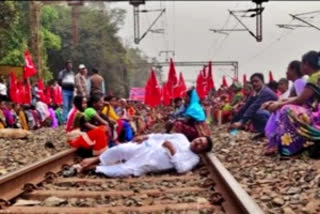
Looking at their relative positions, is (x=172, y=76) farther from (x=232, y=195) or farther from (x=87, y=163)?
(x=232, y=195)

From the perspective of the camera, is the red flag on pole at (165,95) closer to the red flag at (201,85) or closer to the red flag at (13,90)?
the red flag at (201,85)

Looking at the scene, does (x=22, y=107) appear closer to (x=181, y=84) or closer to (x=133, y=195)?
(x=181, y=84)

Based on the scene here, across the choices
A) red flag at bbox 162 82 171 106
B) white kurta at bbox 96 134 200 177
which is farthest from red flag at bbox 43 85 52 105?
white kurta at bbox 96 134 200 177

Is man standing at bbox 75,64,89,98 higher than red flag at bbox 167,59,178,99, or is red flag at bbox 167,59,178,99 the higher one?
man standing at bbox 75,64,89,98

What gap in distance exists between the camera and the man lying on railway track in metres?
5.95

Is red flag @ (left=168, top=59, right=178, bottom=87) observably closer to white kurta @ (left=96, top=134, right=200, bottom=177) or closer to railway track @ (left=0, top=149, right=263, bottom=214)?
white kurta @ (left=96, top=134, right=200, bottom=177)

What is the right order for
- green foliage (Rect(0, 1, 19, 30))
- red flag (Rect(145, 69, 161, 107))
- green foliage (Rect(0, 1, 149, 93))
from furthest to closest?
green foliage (Rect(0, 1, 149, 93)), green foliage (Rect(0, 1, 19, 30)), red flag (Rect(145, 69, 161, 107))

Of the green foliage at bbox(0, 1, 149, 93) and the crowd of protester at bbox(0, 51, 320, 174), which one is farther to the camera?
the green foliage at bbox(0, 1, 149, 93)

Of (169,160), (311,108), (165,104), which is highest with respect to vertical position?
(311,108)

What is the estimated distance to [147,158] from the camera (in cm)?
602

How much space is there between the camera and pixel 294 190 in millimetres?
4629

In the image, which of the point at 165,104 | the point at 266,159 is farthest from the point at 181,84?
the point at 266,159

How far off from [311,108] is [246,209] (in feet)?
10.5

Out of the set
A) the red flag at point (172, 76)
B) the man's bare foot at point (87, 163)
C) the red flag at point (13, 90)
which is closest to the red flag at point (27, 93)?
the red flag at point (13, 90)
